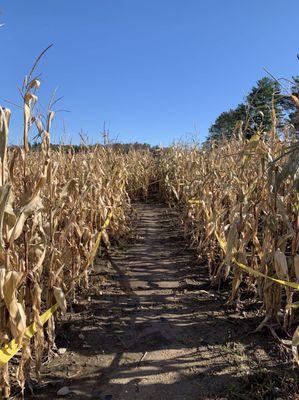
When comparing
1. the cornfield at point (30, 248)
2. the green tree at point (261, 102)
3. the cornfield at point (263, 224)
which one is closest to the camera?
the cornfield at point (30, 248)

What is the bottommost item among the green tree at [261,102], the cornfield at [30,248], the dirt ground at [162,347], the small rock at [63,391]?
the small rock at [63,391]

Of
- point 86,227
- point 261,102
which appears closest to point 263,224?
point 261,102

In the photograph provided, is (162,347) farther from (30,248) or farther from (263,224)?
(263,224)

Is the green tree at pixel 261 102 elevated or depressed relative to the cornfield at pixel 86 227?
elevated

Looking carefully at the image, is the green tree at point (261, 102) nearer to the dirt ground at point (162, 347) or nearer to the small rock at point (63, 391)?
the dirt ground at point (162, 347)

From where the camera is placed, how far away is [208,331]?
2613mm

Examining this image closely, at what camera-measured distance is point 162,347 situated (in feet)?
7.94

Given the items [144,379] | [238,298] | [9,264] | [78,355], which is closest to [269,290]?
[238,298]

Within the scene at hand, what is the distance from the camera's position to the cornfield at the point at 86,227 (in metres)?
1.68

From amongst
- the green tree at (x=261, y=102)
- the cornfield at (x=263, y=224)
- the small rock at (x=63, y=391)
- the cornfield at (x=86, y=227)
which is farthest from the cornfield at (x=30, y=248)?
the green tree at (x=261, y=102)

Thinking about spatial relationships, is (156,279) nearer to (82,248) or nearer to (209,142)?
(82,248)

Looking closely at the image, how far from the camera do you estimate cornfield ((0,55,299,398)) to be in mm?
1679

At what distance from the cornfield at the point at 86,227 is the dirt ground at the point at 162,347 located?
0.49ft

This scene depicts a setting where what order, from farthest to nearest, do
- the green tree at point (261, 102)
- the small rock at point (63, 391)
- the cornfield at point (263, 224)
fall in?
the green tree at point (261, 102) < the cornfield at point (263, 224) < the small rock at point (63, 391)
